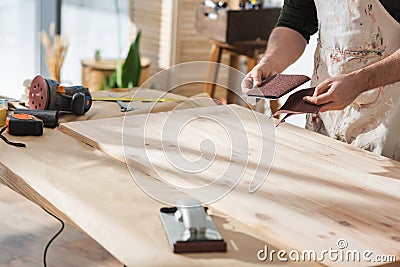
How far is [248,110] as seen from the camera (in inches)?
87.1

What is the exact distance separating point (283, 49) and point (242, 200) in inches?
33.9

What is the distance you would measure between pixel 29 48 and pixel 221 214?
382 centimetres

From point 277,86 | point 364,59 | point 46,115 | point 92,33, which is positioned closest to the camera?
point 277,86

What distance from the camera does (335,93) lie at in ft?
5.75

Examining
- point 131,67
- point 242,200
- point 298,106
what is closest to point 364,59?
point 298,106

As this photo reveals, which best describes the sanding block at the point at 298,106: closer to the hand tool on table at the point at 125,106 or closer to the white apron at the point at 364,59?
the white apron at the point at 364,59

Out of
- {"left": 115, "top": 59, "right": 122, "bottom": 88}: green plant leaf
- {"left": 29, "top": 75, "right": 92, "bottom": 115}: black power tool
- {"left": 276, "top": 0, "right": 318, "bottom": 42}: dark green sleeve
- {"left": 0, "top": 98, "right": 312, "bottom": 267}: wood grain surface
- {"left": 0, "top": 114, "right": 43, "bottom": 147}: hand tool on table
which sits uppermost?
{"left": 276, "top": 0, "right": 318, "bottom": 42}: dark green sleeve

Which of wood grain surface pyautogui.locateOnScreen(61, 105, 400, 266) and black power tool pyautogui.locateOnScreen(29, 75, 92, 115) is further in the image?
black power tool pyautogui.locateOnScreen(29, 75, 92, 115)

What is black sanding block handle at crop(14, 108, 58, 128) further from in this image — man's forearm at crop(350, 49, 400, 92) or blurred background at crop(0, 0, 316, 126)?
blurred background at crop(0, 0, 316, 126)

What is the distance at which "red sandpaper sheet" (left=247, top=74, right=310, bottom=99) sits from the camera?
5.94ft

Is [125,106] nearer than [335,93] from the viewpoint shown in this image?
No

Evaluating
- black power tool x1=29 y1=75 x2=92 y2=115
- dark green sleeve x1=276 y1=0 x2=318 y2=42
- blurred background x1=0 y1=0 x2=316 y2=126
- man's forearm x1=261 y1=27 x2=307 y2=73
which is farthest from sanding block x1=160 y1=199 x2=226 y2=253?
blurred background x1=0 y1=0 x2=316 y2=126

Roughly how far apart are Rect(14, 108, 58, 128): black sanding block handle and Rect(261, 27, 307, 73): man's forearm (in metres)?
0.66

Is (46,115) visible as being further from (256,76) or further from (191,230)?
(191,230)
